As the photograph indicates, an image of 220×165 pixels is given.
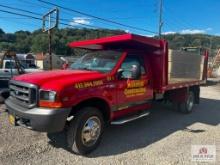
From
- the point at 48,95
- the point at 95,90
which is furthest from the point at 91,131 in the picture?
the point at 48,95

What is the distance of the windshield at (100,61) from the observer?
5.36 meters

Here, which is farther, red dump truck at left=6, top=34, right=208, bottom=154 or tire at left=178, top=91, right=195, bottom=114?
tire at left=178, top=91, right=195, bottom=114

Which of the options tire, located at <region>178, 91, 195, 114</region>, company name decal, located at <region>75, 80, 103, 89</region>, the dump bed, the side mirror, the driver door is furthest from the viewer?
tire, located at <region>178, 91, 195, 114</region>

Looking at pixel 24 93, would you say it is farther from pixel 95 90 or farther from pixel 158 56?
pixel 158 56

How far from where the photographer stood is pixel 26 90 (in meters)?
4.35

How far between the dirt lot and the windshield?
5.42 ft

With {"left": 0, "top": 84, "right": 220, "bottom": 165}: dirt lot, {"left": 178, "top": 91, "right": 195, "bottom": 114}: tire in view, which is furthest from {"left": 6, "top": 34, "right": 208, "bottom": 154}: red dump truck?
{"left": 178, "top": 91, "right": 195, "bottom": 114}: tire

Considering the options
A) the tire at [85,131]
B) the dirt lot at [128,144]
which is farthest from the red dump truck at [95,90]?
the dirt lot at [128,144]

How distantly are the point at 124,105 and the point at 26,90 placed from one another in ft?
7.33

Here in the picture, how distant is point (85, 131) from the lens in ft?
15.1

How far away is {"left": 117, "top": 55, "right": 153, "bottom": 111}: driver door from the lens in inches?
210

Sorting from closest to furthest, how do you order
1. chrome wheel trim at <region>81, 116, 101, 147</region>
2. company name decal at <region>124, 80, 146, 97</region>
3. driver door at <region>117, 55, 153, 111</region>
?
chrome wheel trim at <region>81, 116, 101, 147</region> → driver door at <region>117, 55, 153, 111</region> → company name decal at <region>124, 80, 146, 97</region>

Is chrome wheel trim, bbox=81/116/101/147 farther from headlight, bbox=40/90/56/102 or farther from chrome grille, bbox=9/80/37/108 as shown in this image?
chrome grille, bbox=9/80/37/108

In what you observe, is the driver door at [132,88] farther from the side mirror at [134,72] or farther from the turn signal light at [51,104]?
the turn signal light at [51,104]
